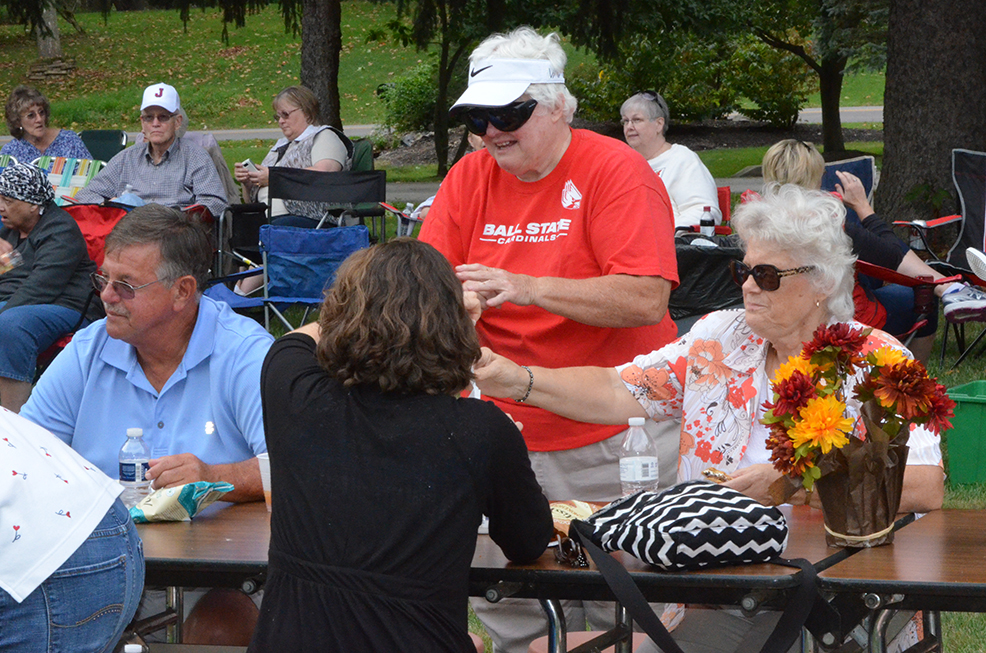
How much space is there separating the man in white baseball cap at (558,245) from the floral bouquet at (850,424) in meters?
0.82

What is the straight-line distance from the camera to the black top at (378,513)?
2.00m

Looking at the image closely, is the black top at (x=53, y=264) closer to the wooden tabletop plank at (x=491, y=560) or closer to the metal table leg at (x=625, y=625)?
the wooden tabletop plank at (x=491, y=560)

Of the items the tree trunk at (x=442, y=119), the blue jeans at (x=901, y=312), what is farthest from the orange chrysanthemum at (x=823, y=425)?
the tree trunk at (x=442, y=119)

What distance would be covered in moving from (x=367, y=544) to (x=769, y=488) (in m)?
1.04

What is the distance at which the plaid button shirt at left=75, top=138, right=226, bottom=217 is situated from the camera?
8141mm

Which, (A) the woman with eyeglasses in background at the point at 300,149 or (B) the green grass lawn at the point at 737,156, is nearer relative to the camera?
(A) the woman with eyeglasses in background at the point at 300,149

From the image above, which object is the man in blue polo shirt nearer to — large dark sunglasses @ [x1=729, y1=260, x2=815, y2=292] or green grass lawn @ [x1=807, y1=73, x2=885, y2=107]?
large dark sunglasses @ [x1=729, y1=260, x2=815, y2=292]

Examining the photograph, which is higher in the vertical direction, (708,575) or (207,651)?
(708,575)

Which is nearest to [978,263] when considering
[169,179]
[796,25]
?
[169,179]

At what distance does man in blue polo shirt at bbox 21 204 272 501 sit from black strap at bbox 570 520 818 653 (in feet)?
4.09

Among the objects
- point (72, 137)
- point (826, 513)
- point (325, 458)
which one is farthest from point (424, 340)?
point (72, 137)

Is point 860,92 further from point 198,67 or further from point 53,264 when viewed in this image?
point 53,264

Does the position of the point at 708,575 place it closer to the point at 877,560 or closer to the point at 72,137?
the point at 877,560

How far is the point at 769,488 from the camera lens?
8.46 ft
